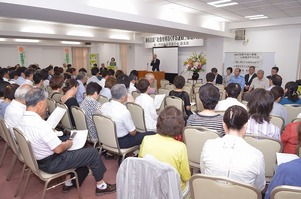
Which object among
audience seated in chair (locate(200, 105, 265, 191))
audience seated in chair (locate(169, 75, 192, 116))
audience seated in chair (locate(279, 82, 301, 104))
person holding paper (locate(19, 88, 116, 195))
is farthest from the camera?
audience seated in chair (locate(169, 75, 192, 116))

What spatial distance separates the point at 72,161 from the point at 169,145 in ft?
3.97

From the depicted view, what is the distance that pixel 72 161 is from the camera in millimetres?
2395

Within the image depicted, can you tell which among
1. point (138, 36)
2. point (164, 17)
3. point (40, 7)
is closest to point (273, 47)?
point (164, 17)

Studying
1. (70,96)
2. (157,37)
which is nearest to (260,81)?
(70,96)

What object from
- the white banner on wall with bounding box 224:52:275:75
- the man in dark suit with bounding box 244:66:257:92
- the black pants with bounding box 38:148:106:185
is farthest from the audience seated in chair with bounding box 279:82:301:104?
the white banner on wall with bounding box 224:52:275:75

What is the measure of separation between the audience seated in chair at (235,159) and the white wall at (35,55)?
48.8 feet

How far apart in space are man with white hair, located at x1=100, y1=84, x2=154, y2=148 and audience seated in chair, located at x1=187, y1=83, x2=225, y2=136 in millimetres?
832

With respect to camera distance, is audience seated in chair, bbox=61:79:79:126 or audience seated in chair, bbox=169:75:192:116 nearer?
audience seated in chair, bbox=61:79:79:126

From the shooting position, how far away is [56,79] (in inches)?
171

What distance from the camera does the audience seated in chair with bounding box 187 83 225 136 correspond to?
2.41m

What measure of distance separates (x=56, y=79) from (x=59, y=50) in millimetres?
12252

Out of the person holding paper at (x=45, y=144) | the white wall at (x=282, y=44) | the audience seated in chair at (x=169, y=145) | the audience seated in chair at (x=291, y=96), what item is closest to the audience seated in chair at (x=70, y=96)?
the person holding paper at (x=45, y=144)

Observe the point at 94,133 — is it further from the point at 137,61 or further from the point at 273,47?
the point at 137,61

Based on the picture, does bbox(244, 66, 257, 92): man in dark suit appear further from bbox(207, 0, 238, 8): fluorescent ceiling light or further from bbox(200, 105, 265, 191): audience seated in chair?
bbox(200, 105, 265, 191): audience seated in chair
